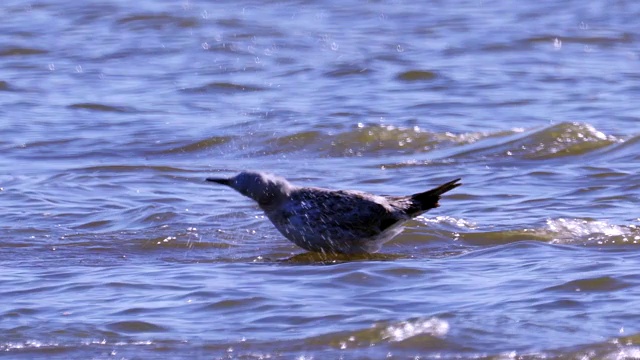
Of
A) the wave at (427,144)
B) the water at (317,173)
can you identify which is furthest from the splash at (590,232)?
the wave at (427,144)

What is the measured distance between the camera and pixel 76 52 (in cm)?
1570

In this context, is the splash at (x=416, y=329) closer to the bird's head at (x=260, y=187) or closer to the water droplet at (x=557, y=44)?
the bird's head at (x=260, y=187)

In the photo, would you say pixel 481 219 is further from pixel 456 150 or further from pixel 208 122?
pixel 208 122

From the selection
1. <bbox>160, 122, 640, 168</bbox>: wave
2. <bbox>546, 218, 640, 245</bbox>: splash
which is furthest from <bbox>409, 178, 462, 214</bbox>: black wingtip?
<bbox>160, 122, 640, 168</bbox>: wave

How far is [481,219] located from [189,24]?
10.3 meters

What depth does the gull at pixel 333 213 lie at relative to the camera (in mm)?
7262

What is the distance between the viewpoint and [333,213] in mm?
7293

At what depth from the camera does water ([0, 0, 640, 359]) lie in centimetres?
572

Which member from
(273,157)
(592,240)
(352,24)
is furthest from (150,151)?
(352,24)

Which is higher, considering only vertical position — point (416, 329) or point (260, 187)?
point (260, 187)

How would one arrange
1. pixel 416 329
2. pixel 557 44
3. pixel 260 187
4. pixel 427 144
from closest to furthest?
pixel 416 329, pixel 260 187, pixel 427 144, pixel 557 44

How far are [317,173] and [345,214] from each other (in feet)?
8.03

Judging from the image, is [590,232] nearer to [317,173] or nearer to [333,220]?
[333,220]

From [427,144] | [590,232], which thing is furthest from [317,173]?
[590,232]
